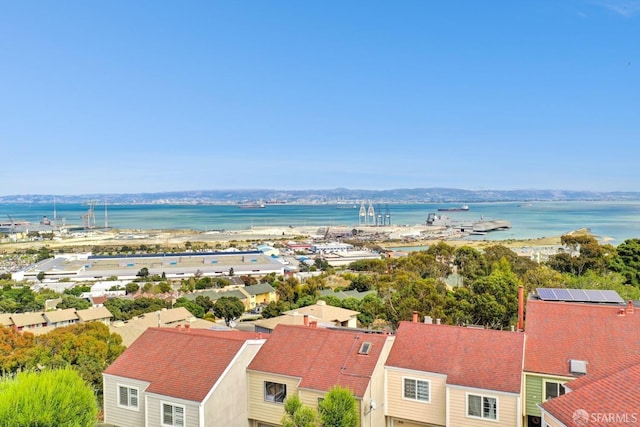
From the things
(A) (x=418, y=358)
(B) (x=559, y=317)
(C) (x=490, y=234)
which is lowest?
(C) (x=490, y=234)

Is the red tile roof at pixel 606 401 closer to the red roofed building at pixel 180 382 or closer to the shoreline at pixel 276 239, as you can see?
the red roofed building at pixel 180 382

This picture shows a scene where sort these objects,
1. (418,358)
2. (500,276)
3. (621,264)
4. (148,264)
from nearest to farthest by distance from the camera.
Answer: (418,358), (500,276), (621,264), (148,264)

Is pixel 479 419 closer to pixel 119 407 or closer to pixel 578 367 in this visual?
pixel 578 367

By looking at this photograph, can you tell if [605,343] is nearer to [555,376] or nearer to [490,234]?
[555,376]

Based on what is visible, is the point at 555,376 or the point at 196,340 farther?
the point at 196,340

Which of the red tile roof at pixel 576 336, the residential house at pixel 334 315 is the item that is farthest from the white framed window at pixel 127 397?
the residential house at pixel 334 315

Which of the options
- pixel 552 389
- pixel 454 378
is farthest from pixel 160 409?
pixel 552 389

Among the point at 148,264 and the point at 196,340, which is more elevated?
the point at 196,340

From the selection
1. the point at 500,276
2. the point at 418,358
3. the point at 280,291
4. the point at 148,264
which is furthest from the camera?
the point at 148,264

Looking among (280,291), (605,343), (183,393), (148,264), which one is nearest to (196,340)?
(183,393)
